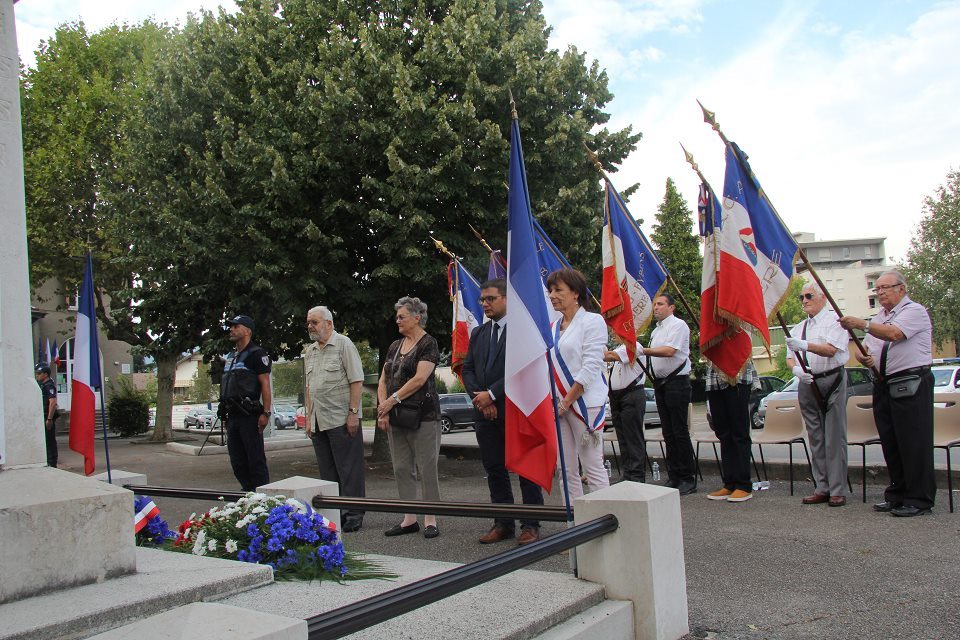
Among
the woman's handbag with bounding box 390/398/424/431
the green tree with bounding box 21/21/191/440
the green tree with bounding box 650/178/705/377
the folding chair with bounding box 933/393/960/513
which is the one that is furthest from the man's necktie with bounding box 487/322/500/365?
the green tree with bounding box 650/178/705/377

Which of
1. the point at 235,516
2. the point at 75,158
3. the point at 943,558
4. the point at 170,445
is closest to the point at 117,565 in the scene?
the point at 235,516

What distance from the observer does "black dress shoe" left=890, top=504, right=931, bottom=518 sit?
19.6ft

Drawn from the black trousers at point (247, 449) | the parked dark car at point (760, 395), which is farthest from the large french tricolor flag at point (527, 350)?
the parked dark car at point (760, 395)

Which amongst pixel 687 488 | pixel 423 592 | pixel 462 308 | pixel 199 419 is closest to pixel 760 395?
pixel 462 308

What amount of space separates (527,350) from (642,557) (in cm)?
121

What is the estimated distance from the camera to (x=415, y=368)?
6.37 meters

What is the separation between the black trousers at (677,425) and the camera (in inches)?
307

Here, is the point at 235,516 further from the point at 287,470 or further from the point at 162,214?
the point at 287,470

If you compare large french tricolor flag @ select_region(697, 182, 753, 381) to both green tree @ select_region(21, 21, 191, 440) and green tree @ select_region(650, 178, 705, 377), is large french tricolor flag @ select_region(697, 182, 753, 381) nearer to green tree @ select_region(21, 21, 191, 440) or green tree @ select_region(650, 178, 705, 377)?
green tree @ select_region(21, 21, 191, 440)

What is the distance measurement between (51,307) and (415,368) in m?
33.0

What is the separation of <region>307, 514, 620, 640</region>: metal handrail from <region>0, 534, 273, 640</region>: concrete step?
125cm

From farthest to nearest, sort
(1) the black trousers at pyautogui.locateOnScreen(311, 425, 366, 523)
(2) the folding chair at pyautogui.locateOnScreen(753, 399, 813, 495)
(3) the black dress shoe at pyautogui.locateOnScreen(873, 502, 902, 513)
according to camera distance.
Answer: (2) the folding chair at pyautogui.locateOnScreen(753, 399, 813, 495) < (1) the black trousers at pyautogui.locateOnScreen(311, 425, 366, 523) < (3) the black dress shoe at pyautogui.locateOnScreen(873, 502, 902, 513)

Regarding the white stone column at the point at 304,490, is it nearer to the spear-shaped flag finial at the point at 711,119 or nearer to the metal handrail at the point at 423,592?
→ the metal handrail at the point at 423,592

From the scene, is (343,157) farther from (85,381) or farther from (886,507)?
(886,507)
